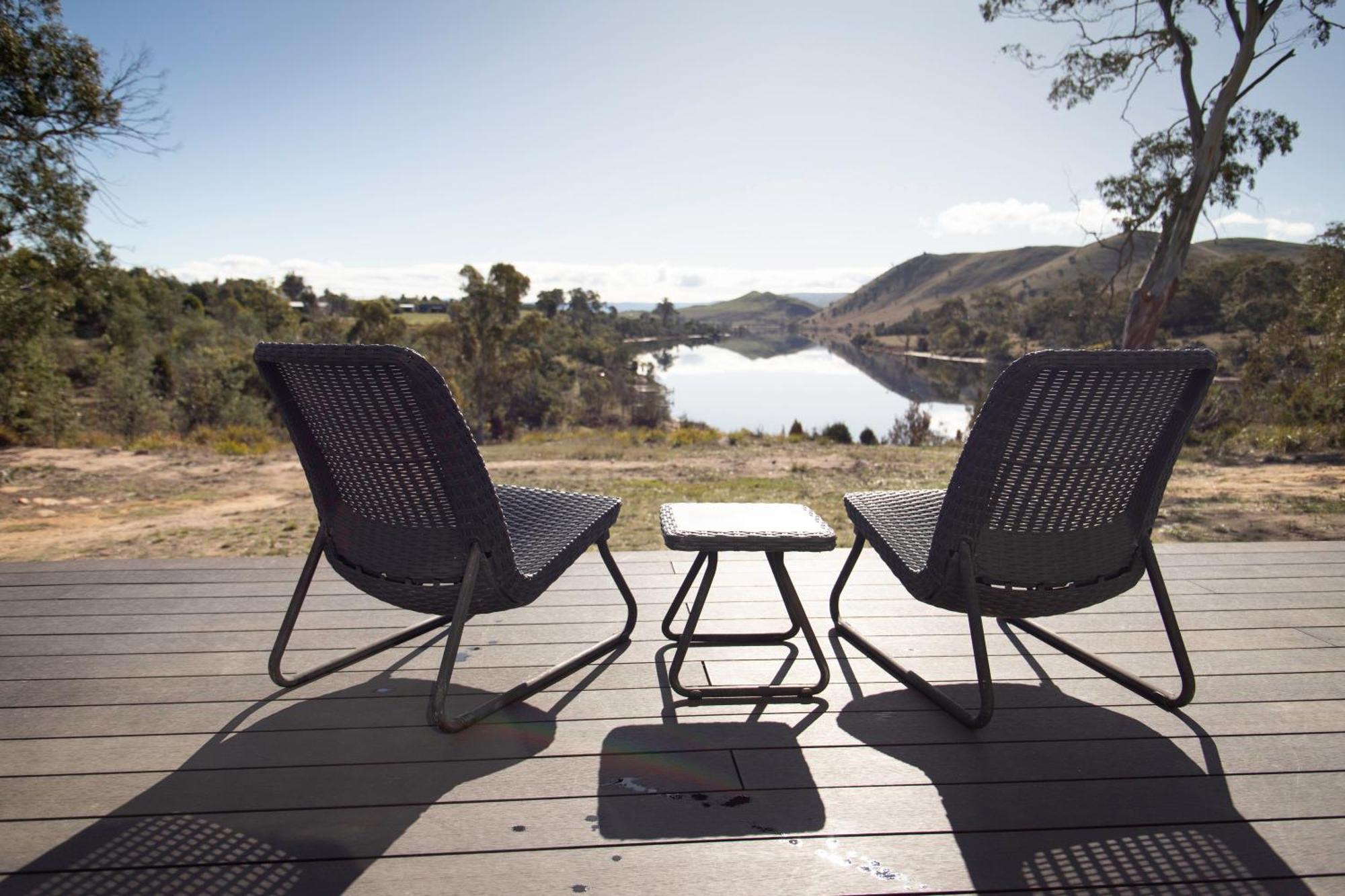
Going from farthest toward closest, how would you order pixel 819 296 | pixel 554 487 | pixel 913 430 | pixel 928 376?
pixel 819 296, pixel 928 376, pixel 913 430, pixel 554 487

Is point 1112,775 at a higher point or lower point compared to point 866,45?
lower

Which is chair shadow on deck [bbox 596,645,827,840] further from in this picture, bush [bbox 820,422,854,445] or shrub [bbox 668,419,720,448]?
bush [bbox 820,422,854,445]

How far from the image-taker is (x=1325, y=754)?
62.8 inches

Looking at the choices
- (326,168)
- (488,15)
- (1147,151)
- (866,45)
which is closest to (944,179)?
(1147,151)

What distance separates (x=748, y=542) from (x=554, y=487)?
5.70 m

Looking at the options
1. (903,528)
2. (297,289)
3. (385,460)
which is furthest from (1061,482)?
(297,289)

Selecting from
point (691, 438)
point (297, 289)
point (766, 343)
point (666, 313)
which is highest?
point (297, 289)

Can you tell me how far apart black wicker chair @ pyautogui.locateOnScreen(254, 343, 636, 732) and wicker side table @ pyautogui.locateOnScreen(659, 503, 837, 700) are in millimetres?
286

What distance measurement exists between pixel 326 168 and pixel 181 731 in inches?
589

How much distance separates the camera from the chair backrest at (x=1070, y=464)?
5.10 ft

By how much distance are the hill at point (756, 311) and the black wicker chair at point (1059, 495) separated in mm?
106684

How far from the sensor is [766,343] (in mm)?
84188

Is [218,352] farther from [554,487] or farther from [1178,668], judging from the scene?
[1178,668]

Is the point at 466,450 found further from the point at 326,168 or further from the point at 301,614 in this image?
the point at 326,168
